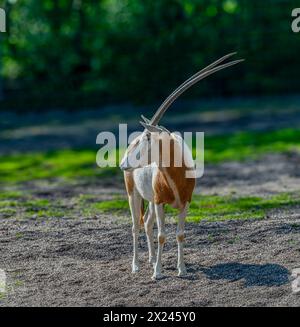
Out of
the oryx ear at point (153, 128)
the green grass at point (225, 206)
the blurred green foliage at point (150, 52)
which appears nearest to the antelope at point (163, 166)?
the oryx ear at point (153, 128)

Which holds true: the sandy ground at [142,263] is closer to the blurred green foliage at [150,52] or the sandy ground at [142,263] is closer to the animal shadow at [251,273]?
the animal shadow at [251,273]

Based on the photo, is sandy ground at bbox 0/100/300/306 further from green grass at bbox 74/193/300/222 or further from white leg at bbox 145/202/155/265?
green grass at bbox 74/193/300/222

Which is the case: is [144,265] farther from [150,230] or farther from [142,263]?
[150,230]


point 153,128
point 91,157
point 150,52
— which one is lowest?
point 91,157

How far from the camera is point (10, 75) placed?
1385 inches

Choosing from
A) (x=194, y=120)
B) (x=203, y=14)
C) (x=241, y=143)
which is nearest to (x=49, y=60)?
(x=203, y=14)

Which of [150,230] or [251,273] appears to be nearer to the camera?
[251,273]

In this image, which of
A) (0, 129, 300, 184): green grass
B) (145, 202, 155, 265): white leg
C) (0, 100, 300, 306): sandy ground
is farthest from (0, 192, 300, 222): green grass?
(0, 129, 300, 184): green grass

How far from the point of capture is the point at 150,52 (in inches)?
1283

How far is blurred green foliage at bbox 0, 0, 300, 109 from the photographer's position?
107ft

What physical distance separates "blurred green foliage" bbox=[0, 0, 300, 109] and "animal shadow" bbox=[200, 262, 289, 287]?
2405 cm

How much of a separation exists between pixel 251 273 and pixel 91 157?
39.7 ft

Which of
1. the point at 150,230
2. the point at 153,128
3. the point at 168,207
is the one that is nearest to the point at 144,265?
the point at 150,230
